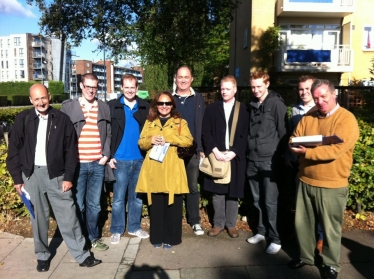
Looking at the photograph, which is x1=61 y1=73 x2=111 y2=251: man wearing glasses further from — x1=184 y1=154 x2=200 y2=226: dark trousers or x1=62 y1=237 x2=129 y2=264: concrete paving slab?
x1=184 y1=154 x2=200 y2=226: dark trousers

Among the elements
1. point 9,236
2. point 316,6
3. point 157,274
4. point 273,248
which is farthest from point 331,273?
point 316,6

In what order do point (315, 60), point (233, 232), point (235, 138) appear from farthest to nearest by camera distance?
point (315, 60)
point (233, 232)
point (235, 138)

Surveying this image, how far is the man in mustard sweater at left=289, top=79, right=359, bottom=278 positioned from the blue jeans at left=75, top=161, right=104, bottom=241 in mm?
2349

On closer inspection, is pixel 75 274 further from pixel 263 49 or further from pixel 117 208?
pixel 263 49

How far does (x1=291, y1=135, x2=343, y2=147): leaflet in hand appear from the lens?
337cm

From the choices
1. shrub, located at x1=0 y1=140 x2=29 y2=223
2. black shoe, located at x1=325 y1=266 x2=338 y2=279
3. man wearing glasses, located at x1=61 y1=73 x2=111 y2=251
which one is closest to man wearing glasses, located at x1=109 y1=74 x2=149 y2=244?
man wearing glasses, located at x1=61 y1=73 x2=111 y2=251

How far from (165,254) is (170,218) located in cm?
44

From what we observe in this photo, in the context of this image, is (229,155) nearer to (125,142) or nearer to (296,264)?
(125,142)

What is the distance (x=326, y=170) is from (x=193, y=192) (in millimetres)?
1973

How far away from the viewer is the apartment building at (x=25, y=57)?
126 metres

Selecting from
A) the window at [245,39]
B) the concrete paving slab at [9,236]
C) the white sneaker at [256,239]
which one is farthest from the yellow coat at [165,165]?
the window at [245,39]

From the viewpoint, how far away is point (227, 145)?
186 inches

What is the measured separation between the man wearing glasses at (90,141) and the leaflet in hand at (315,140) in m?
2.26

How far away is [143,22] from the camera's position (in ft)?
45.4
